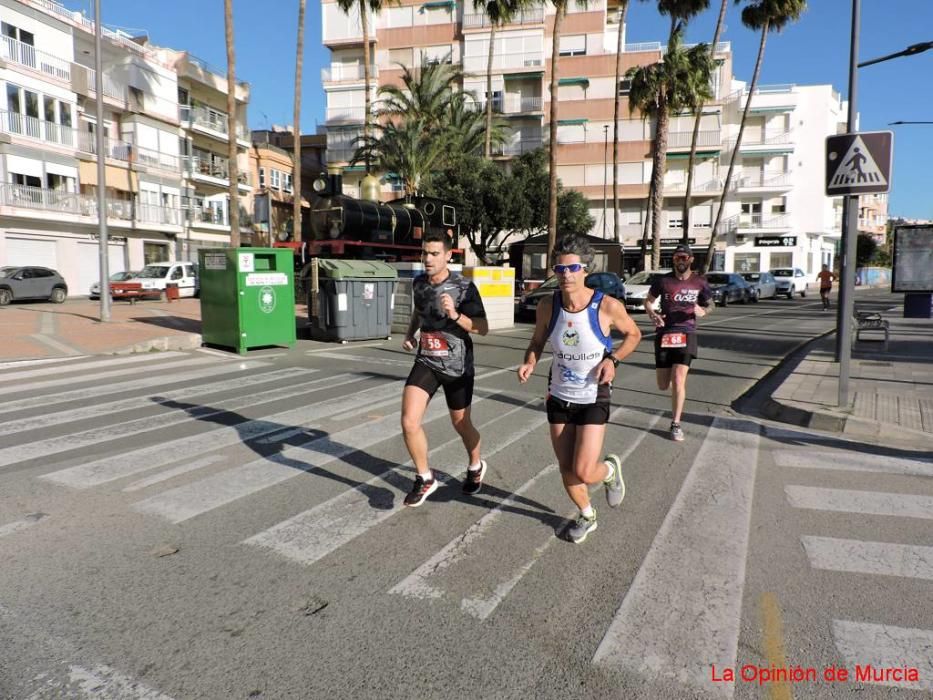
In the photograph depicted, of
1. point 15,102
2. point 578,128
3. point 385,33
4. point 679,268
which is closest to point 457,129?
point 578,128

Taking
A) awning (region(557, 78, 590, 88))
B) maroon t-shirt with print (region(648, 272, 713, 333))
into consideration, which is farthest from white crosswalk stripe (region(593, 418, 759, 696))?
awning (region(557, 78, 590, 88))

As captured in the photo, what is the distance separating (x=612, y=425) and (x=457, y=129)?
35.4 m

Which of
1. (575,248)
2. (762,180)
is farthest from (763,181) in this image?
(575,248)

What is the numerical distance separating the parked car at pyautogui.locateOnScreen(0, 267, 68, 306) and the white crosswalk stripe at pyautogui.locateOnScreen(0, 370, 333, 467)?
2021 cm

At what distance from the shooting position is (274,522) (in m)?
4.16

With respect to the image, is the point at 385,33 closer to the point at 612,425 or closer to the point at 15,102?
the point at 15,102

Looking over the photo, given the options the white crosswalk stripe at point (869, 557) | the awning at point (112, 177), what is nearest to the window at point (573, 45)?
the awning at point (112, 177)

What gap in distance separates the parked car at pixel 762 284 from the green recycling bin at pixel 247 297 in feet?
89.1

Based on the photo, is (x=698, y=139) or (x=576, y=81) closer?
(x=698, y=139)

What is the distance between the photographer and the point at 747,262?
51.7m

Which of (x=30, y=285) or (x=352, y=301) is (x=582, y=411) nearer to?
(x=352, y=301)

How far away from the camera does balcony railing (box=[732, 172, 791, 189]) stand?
49.6 meters

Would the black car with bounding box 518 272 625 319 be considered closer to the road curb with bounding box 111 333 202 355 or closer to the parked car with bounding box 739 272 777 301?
the road curb with bounding box 111 333 202 355

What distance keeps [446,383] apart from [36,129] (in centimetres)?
3386
